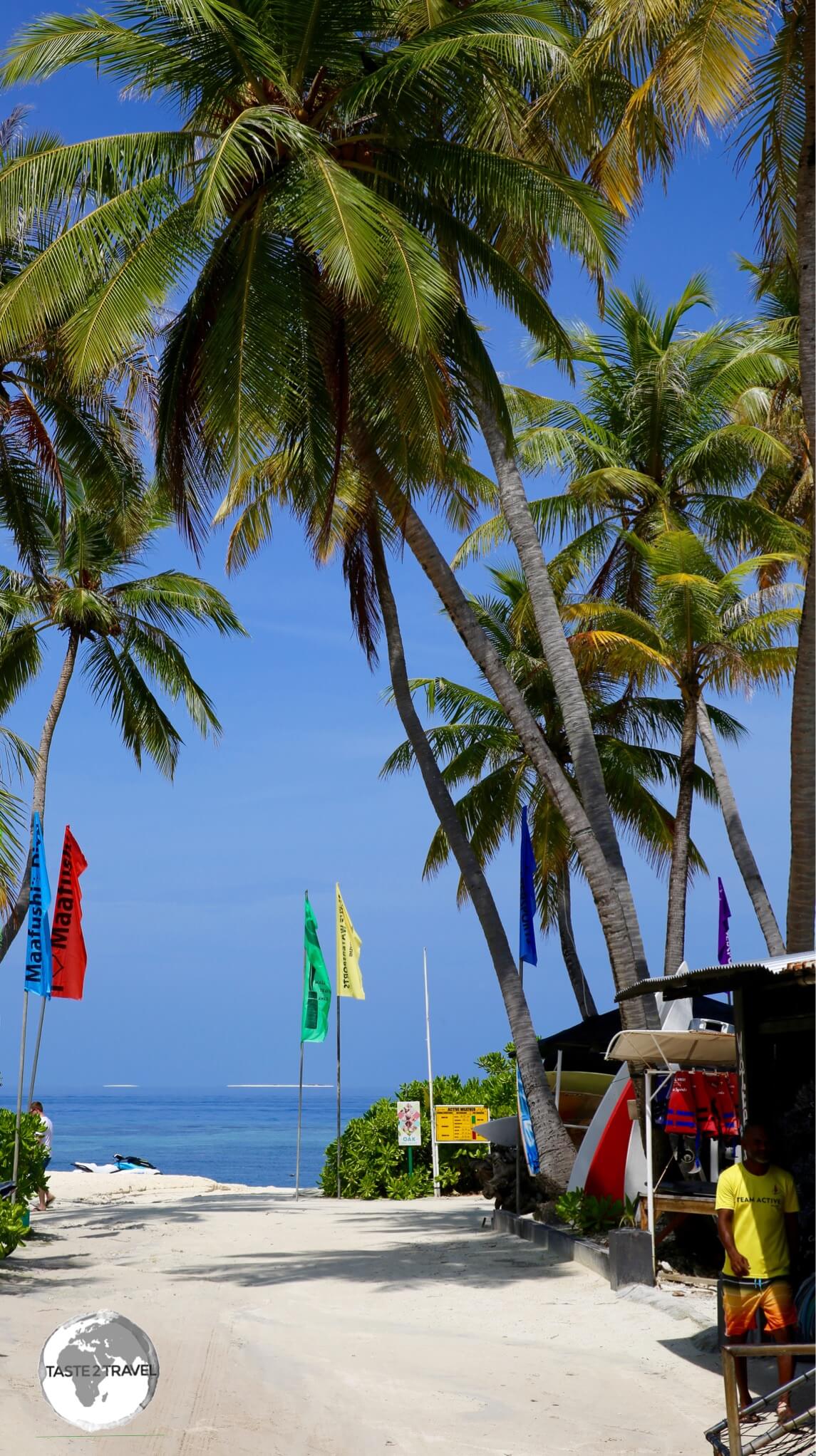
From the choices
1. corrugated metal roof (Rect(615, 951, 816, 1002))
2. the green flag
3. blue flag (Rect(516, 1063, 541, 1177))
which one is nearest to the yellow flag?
the green flag

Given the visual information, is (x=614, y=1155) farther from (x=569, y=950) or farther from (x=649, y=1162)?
(x=569, y=950)

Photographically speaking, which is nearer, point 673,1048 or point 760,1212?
point 760,1212

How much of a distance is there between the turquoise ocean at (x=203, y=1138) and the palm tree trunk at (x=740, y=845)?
58.1ft

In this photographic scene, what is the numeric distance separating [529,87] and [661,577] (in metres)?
5.81

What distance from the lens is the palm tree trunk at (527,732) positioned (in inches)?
515

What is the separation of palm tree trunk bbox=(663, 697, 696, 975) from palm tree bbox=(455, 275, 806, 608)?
9.89 ft

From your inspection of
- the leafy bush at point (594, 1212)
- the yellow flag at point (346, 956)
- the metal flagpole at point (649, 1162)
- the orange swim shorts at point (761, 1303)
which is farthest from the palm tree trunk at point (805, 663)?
the yellow flag at point (346, 956)

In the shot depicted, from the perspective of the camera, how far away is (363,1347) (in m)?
8.66

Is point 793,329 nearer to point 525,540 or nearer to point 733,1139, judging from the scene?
point 525,540

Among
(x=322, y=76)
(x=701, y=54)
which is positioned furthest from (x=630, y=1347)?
(x=322, y=76)

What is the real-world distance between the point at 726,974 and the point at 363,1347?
3561mm

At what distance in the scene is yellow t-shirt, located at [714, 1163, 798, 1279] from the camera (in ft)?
22.1

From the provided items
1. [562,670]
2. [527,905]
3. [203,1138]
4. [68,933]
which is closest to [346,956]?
[68,933]

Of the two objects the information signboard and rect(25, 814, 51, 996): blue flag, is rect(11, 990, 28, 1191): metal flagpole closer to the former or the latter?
rect(25, 814, 51, 996): blue flag
